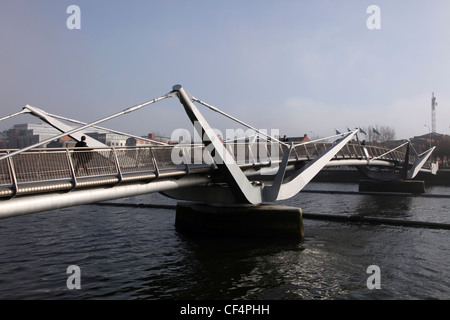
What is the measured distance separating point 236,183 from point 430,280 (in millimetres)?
7622

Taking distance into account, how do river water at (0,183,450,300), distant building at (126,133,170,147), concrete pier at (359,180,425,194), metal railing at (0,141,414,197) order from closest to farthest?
metal railing at (0,141,414,197) → river water at (0,183,450,300) → distant building at (126,133,170,147) → concrete pier at (359,180,425,194)

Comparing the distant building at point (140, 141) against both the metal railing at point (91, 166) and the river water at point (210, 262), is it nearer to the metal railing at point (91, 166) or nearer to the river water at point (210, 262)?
the metal railing at point (91, 166)

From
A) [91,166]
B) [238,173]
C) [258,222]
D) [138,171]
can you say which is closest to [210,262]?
[238,173]

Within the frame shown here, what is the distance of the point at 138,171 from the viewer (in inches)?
506

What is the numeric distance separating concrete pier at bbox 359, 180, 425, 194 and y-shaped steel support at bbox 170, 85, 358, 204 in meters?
20.7

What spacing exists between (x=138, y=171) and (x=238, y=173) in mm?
4696

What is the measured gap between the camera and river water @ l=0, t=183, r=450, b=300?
449 inches

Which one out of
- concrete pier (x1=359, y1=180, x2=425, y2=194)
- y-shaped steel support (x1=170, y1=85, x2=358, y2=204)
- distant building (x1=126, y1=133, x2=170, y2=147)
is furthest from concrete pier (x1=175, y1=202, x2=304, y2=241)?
concrete pier (x1=359, y1=180, x2=425, y2=194)

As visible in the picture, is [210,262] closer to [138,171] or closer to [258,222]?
[258,222]

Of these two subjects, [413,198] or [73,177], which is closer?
[73,177]

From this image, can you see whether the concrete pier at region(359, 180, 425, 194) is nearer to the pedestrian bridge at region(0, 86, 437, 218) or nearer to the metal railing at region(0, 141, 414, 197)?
the pedestrian bridge at region(0, 86, 437, 218)

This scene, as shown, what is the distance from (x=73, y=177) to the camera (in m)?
10.2
